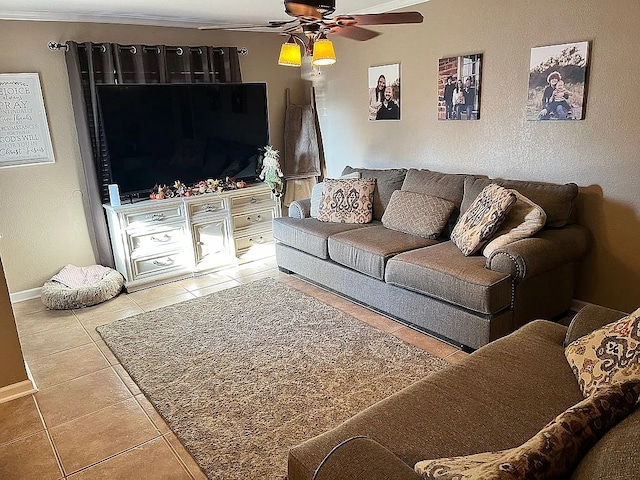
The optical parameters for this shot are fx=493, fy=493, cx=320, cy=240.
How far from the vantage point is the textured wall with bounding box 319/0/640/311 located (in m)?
3.06

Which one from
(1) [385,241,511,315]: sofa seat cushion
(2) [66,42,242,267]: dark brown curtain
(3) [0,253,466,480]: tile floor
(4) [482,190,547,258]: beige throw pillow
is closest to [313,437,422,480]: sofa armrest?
(3) [0,253,466,480]: tile floor

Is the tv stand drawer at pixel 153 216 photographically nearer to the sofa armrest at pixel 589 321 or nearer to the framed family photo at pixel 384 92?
the framed family photo at pixel 384 92

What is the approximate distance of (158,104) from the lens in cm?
438

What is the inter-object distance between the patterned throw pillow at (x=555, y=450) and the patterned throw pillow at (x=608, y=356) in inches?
13.7

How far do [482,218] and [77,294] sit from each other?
3143 mm

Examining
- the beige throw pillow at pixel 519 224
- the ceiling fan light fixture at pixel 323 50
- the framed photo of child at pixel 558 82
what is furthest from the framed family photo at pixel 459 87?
the ceiling fan light fixture at pixel 323 50

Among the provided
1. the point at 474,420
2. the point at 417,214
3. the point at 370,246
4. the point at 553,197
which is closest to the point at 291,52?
the point at 370,246

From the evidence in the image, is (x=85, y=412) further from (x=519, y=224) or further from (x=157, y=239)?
(x=519, y=224)

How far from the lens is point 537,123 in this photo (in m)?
3.49

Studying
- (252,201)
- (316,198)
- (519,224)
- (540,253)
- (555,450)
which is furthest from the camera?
(252,201)

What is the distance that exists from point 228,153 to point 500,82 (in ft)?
8.50

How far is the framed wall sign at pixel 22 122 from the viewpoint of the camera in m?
3.87

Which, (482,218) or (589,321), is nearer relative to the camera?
(589,321)

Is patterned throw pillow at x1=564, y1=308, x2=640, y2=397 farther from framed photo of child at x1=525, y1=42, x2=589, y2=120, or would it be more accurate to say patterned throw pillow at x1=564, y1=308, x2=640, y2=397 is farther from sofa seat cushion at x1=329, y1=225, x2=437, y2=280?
framed photo of child at x1=525, y1=42, x2=589, y2=120
